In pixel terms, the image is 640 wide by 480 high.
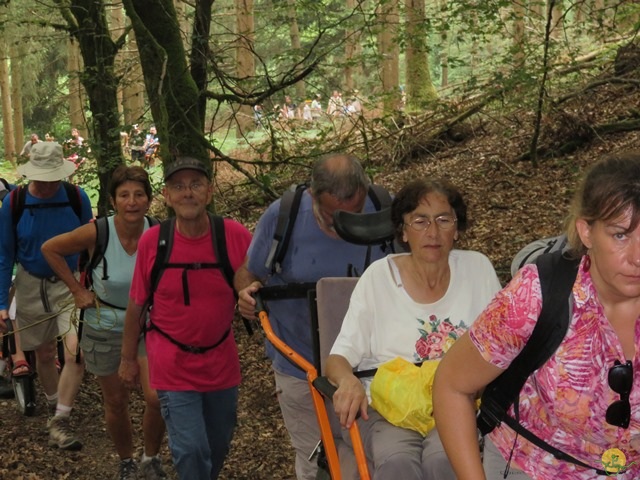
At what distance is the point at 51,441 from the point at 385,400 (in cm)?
433

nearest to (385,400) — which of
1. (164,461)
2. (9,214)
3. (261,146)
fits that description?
(164,461)

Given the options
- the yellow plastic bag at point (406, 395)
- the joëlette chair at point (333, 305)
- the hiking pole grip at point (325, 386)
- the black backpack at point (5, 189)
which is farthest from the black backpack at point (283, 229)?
the black backpack at point (5, 189)

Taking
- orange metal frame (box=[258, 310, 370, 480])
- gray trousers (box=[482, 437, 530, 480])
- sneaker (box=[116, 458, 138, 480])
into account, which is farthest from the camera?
sneaker (box=[116, 458, 138, 480])

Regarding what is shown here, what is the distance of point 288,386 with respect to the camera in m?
4.64

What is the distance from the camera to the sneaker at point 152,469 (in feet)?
19.0

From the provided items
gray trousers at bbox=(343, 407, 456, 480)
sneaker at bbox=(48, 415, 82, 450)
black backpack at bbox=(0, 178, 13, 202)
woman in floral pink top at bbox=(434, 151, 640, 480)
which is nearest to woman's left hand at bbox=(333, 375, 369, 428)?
gray trousers at bbox=(343, 407, 456, 480)

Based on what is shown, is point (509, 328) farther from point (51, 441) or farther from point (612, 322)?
point (51, 441)

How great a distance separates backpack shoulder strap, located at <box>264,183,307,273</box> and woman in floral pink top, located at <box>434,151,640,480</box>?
221 cm

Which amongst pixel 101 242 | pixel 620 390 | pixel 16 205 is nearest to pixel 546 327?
pixel 620 390

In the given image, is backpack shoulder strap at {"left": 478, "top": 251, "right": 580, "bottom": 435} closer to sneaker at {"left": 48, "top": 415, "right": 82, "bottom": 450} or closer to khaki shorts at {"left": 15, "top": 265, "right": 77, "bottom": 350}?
sneaker at {"left": 48, "top": 415, "right": 82, "bottom": 450}

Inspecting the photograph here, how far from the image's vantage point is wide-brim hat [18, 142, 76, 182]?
6789 millimetres

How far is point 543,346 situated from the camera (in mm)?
2178

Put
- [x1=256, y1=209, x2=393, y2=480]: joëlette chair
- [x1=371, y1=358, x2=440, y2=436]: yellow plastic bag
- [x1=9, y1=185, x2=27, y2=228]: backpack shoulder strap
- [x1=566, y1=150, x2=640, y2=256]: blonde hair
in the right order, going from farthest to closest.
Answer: [x1=9, y1=185, x2=27, y2=228]: backpack shoulder strap < [x1=256, y1=209, x2=393, y2=480]: joëlette chair < [x1=371, y1=358, x2=440, y2=436]: yellow plastic bag < [x1=566, y1=150, x2=640, y2=256]: blonde hair

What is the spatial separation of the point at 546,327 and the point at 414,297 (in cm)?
163
